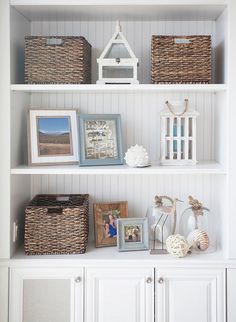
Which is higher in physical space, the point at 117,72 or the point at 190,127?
the point at 117,72

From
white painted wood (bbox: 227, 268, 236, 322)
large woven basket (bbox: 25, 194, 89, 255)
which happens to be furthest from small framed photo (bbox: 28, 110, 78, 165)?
white painted wood (bbox: 227, 268, 236, 322)

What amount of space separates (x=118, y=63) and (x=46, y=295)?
3.95 ft

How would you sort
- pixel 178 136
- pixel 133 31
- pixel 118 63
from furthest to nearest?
pixel 133 31, pixel 178 136, pixel 118 63

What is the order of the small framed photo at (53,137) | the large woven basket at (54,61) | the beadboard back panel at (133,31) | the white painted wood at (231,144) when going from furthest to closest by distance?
the beadboard back panel at (133,31) < the small framed photo at (53,137) < the large woven basket at (54,61) < the white painted wood at (231,144)

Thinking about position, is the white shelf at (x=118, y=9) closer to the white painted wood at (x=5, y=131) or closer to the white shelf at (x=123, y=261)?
the white painted wood at (x=5, y=131)

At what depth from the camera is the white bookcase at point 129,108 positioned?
2311 mm

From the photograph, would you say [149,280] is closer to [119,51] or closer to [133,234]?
[133,234]

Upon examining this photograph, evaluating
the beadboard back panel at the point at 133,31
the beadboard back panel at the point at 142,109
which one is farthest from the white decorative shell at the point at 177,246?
the beadboard back panel at the point at 133,31

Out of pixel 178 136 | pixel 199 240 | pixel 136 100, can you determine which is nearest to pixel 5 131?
pixel 136 100

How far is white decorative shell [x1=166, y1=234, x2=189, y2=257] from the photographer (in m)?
2.33

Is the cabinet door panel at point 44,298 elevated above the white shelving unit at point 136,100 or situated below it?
below

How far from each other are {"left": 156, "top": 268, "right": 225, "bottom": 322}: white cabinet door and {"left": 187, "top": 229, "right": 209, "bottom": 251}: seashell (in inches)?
5.9

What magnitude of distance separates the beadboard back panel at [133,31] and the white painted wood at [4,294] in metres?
1.13

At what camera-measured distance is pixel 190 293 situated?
2324 millimetres
